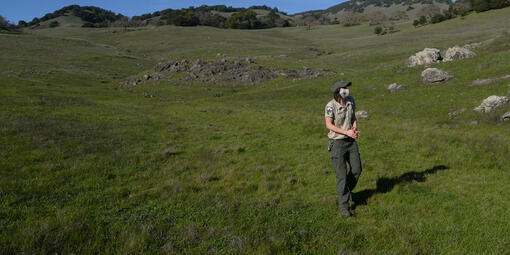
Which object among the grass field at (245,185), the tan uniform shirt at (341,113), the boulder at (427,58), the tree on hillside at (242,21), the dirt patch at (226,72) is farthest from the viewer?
the tree on hillside at (242,21)

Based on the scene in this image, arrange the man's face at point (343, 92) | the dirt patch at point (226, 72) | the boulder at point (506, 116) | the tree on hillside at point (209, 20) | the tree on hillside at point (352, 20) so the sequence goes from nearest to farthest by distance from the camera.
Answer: the man's face at point (343, 92) < the boulder at point (506, 116) < the dirt patch at point (226, 72) < the tree on hillside at point (352, 20) < the tree on hillside at point (209, 20)

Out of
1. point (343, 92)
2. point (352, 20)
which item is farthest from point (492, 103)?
point (352, 20)

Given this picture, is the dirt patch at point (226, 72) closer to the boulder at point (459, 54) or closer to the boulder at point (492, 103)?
the boulder at point (459, 54)

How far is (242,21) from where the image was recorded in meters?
192

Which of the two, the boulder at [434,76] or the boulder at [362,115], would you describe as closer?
the boulder at [362,115]

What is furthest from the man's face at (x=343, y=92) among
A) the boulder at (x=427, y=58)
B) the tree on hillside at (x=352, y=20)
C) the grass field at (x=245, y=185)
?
the tree on hillside at (x=352, y=20)

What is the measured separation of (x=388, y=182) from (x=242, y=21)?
19722cm

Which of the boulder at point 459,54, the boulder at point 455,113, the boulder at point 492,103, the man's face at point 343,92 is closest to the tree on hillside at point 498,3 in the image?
the boulder at point 459,54

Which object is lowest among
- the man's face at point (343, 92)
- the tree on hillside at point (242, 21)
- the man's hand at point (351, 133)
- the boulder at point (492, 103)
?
the boulder at point (492, 103)

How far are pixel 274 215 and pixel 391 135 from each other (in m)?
11.7

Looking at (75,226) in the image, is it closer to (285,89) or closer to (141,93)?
(285,89)

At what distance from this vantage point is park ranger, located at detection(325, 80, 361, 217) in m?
7.79

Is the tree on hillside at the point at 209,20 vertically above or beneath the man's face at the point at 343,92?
above

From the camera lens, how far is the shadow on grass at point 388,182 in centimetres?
884
